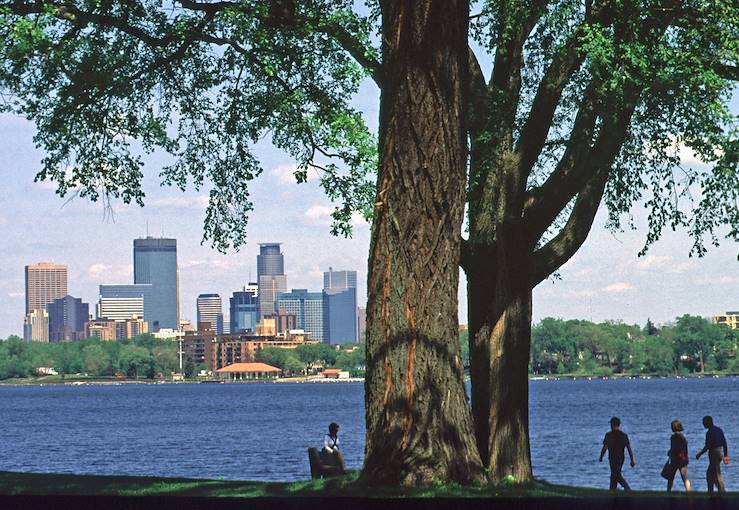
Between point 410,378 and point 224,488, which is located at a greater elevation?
point 410,378

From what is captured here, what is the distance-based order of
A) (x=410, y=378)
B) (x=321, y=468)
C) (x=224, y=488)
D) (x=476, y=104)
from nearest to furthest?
(x=410, y=378) → (x=224, y=488) → (x=476, y=104) → (x=321, y=468)

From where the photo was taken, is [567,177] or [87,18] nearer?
[87,18]

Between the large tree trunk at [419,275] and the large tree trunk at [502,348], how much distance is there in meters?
5.57

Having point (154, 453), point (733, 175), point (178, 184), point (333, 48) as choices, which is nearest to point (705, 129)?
point (733, 175)

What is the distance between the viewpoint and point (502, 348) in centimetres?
2095

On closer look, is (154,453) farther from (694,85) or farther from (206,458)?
(694,85)

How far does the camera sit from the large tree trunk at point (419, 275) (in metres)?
14.9

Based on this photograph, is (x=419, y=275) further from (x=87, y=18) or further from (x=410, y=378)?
(x=87, y=18)

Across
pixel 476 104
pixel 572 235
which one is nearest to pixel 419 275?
pixel 476 104

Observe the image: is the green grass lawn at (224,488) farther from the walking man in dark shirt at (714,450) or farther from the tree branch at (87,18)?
the tree branch at (87,18)

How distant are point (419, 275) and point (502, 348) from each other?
626 centimetres

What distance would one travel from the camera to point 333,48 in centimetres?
2125

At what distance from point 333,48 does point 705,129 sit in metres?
6.05

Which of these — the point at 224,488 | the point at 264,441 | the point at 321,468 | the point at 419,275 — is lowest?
the point at 264,441
